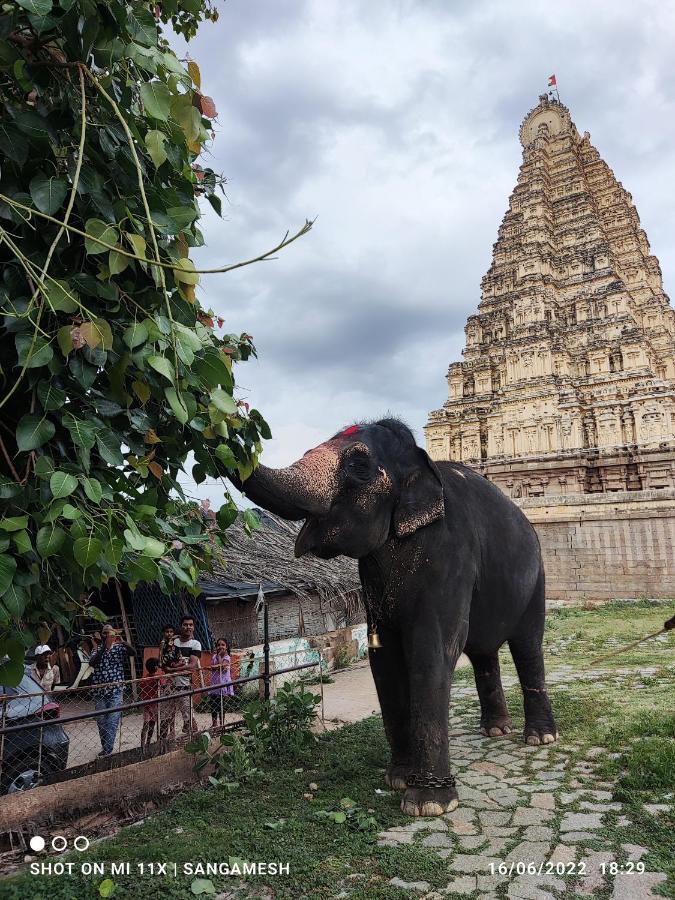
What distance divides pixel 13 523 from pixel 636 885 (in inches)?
136

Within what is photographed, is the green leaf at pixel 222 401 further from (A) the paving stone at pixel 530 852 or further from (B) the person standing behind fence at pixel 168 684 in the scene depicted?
(B) the person standing behind fence at pixel 168 684

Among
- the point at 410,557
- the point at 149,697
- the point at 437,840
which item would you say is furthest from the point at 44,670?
the point at 437,840

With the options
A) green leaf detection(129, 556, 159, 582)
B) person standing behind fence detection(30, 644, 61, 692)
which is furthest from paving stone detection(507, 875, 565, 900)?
person standing behind fence detection(30, 644, 61, 692)

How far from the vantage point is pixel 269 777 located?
16.5 ft

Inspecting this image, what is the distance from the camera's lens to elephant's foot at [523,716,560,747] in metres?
5.73

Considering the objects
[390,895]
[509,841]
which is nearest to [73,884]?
[390,895]

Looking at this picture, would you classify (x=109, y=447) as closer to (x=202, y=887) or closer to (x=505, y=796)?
(x=202, y=887)

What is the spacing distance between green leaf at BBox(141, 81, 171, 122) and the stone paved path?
3699 mm

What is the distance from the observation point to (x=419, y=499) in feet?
14.5

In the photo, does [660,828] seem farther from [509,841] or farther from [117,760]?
[117,760]

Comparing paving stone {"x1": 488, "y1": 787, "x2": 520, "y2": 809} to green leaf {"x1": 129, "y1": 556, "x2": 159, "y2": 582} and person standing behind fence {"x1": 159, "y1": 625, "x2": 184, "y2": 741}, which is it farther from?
green leaf {"x1": 129, "y1": 556, "x2": 159, "y2": 582}

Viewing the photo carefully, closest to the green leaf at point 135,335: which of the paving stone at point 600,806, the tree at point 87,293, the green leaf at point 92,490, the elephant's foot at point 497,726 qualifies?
the tree at point 87,293

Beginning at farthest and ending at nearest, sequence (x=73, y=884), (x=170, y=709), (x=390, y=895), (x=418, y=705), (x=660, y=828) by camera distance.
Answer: (x=170, y=709) < (x=418, y=705) < (x=660, y=828) < (x=73, y=884) < (x=390, y=895)

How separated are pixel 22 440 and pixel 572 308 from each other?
3926 cm
